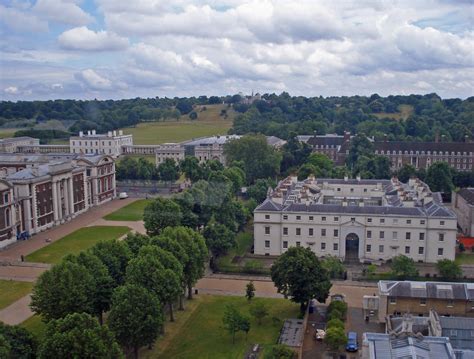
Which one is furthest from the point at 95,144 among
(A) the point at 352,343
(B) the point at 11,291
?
(A) the point at 352,343

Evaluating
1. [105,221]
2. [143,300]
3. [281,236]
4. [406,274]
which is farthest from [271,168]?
[143,300]

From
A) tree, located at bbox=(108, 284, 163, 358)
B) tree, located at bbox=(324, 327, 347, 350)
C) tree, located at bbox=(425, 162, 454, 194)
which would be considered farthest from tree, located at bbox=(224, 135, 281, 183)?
tree, located at bbox=(108, 284, 163, 358)

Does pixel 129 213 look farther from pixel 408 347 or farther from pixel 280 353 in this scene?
pixel 408 347

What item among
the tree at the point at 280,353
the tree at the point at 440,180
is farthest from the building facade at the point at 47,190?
the tree at the point at 440,180

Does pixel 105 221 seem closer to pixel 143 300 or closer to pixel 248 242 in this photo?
pixel 248 242

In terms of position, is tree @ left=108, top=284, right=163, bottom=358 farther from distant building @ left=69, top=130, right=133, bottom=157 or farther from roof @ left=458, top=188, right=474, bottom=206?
distant building @ left=69, top=130, right=133, bottom=157
